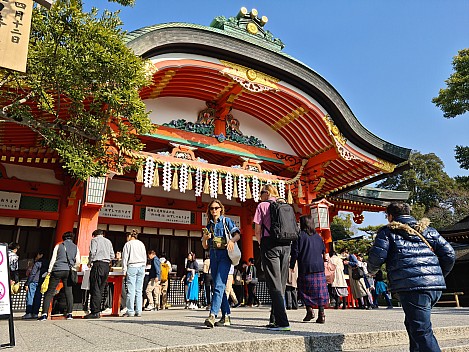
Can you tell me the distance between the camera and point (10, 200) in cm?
971

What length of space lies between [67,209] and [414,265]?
9.63 meters

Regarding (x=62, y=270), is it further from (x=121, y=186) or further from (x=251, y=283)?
(x=251, y=283)

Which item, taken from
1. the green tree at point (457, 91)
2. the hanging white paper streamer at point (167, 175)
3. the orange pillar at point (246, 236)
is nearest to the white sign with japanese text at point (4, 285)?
the hanging white paper streamer at point (167, 175)

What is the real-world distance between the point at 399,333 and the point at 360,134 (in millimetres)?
7746

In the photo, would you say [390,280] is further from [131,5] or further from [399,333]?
[131,5]

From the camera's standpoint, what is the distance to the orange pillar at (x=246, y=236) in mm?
12951

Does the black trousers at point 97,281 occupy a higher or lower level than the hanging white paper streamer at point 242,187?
lower

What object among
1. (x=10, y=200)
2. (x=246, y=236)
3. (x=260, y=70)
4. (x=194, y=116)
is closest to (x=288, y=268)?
(x=260, y=70)

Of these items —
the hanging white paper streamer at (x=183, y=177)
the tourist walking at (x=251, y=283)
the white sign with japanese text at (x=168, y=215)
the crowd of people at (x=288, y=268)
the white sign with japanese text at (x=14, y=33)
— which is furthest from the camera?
the white sign with japanese text at (x=168, y=215)

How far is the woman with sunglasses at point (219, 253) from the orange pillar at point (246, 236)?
8.55 meters

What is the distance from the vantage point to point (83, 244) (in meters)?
7.71

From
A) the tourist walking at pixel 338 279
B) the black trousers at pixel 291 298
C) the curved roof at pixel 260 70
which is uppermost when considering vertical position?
the curved roof at pixel 260 70

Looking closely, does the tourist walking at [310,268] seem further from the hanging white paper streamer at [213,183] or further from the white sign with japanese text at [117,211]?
the white sign with japanese text at [117,211]

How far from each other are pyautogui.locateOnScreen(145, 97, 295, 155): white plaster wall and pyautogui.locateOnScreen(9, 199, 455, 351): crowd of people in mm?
3837
